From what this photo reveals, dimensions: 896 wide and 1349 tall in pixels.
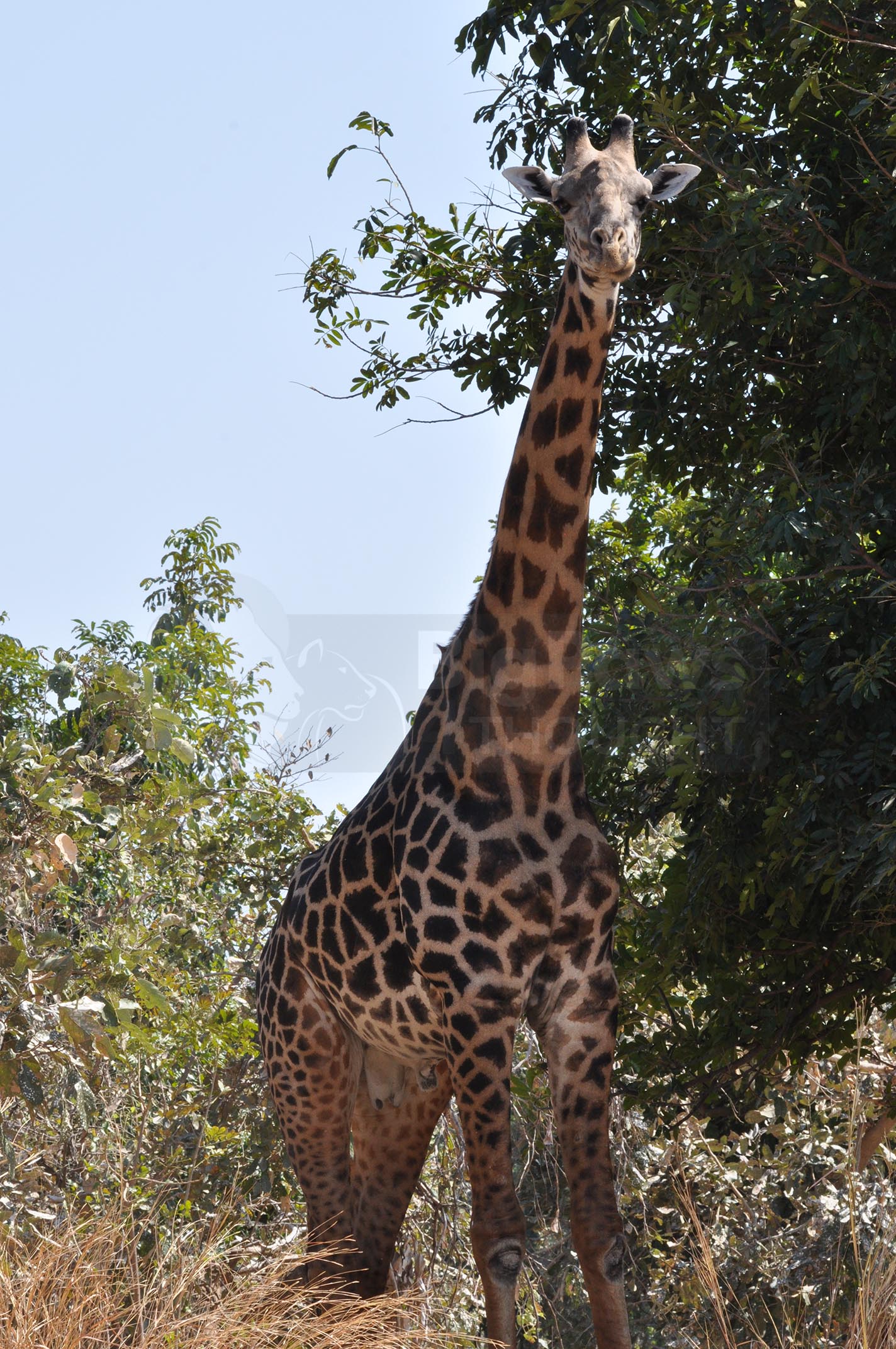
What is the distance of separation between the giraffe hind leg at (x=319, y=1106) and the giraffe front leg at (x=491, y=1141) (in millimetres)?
1116

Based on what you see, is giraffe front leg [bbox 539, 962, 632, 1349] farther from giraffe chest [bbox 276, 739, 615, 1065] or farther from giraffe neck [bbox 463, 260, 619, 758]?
giraffe neck [bbox 463, 260, 619, 758]

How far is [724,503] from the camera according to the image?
6500 mm

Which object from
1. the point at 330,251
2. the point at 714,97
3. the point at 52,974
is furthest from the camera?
the point at 330,251

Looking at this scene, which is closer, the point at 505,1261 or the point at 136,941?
the point at 505,1261

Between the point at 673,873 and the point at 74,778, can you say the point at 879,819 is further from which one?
the point at 74,778

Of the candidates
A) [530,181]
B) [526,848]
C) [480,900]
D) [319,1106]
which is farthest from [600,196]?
[319,1106]

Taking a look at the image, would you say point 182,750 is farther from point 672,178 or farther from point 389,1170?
point 672,178

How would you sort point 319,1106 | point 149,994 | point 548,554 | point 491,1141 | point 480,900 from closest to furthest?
point 491,1141 → point 480,900 → point 548,554 → point 319,1106 → point 149,994

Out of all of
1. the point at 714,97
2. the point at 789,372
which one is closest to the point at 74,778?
the point at 789,372

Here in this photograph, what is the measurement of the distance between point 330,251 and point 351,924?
4765 millimetres

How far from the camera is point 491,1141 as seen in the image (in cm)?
432

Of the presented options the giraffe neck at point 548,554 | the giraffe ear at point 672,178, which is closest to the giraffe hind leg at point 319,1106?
the giraffe neck at point 548,554

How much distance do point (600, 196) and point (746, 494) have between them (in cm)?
238

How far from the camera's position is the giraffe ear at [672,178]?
15.6 ft
